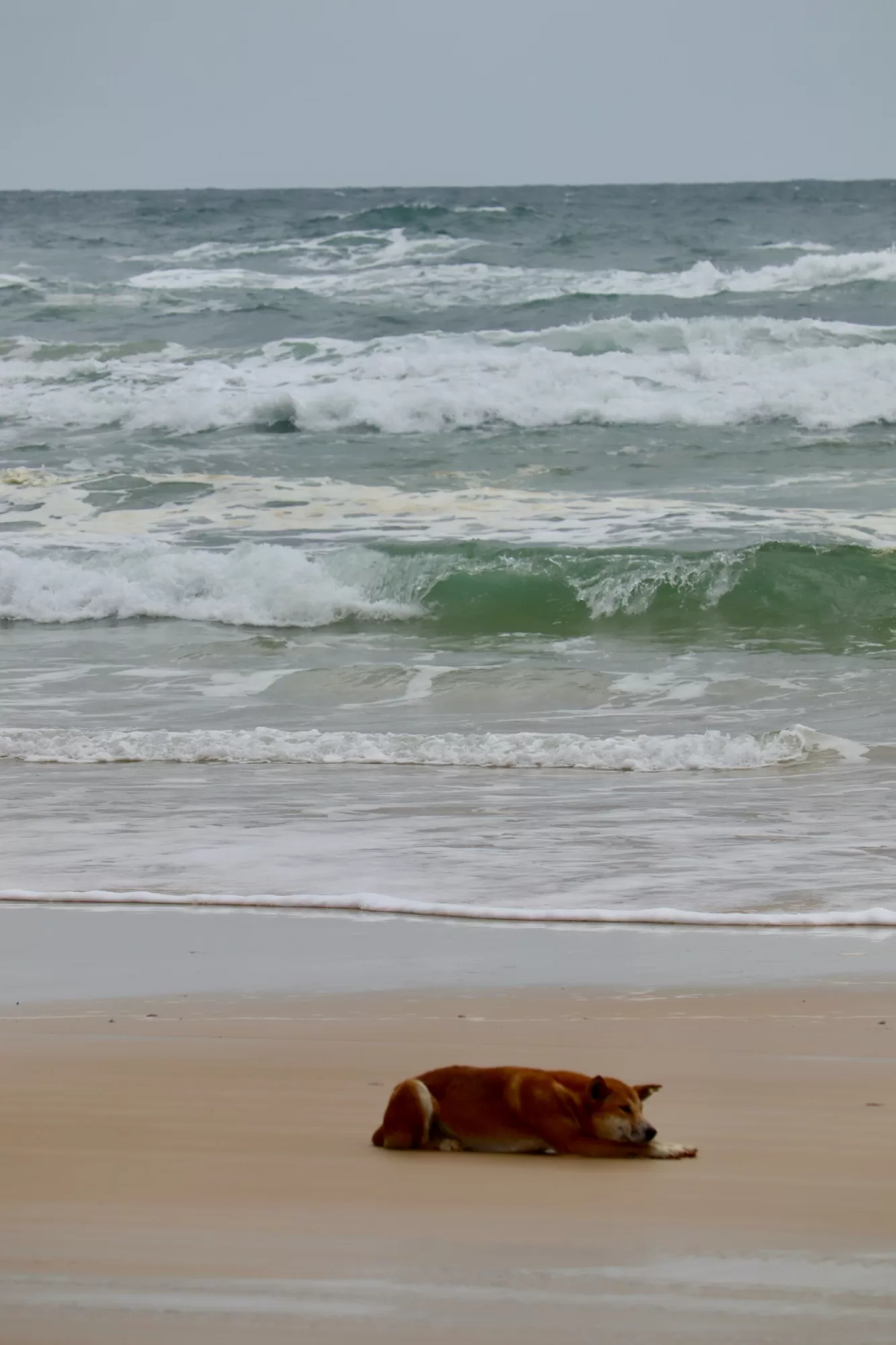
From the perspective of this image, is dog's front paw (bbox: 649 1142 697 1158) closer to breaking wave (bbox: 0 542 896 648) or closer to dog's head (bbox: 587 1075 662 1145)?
dog's head (bbox: 587 1075 662 1145)

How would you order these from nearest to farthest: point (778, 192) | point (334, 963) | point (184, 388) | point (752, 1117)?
point (752, 1117), point (334, 963), point (184, 388), point (778, 192)

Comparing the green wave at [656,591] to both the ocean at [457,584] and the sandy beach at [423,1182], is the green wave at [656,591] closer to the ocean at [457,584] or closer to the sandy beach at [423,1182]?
the ocean at [457,584]

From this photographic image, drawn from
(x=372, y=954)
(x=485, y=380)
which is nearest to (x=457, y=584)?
(x=485, y=380)

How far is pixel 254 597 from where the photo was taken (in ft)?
46.0

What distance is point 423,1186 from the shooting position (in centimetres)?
304

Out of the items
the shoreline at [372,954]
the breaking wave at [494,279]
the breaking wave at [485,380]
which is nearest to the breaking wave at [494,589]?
the breaking wave at [485,380]

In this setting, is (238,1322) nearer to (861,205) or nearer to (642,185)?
(861,205)

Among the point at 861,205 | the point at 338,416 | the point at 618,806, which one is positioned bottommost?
the point at 618,806

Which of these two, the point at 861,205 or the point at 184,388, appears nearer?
the point at 184,388

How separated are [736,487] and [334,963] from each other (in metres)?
13.1

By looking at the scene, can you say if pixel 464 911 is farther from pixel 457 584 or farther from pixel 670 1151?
pixel 457 584

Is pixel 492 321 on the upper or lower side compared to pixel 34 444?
upper

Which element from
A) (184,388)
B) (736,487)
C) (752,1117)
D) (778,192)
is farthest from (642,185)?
(752,1117)

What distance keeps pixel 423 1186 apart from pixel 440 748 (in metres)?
5.81
